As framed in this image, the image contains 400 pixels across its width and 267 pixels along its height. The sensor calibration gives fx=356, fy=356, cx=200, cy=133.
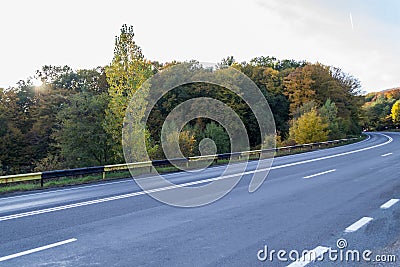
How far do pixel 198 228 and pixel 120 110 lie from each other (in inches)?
867

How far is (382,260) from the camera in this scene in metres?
4.78

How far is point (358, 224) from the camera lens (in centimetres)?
652

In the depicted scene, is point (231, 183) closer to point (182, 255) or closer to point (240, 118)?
point (182, 255)

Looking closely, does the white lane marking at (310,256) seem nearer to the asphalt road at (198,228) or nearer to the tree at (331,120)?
the asphalt road at (198,228)

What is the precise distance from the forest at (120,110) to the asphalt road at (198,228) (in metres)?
16.9

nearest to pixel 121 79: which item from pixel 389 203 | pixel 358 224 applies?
pixel 389 203

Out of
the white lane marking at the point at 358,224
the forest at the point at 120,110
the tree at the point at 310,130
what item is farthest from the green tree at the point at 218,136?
the white lane marking at the point at 358,224

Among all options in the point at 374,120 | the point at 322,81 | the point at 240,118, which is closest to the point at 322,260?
the point at 240,118

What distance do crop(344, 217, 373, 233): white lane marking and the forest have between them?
784 inches

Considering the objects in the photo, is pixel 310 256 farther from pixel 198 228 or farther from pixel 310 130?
pixel 310 130

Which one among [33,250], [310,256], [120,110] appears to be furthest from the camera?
[120,110]

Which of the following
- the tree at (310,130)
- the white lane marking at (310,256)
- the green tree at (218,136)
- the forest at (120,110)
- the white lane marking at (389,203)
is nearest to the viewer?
the white lane marking at (310,256)

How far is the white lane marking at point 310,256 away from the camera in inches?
186

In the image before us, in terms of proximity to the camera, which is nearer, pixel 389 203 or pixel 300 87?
pixel 389 203
